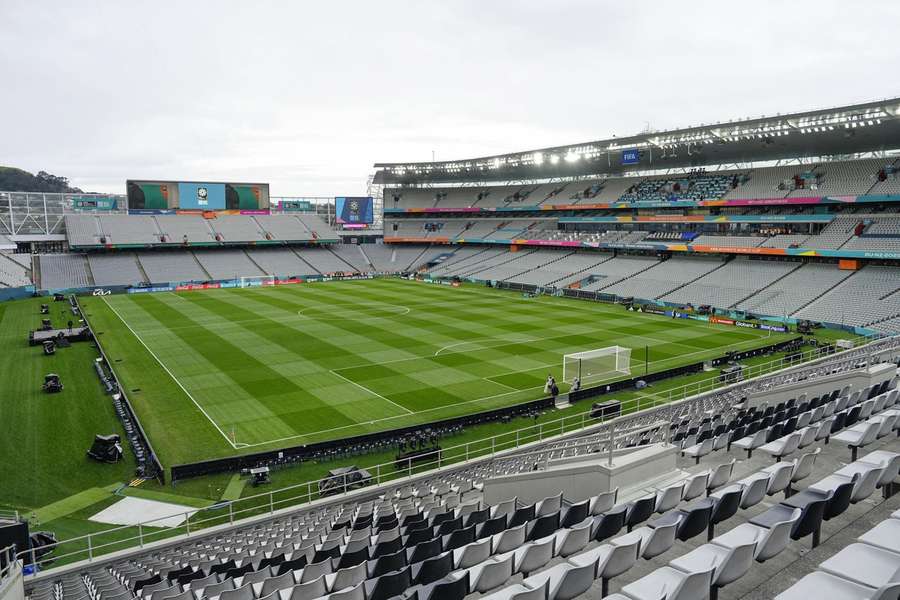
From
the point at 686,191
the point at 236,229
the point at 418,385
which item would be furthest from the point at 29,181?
the point at 418,385

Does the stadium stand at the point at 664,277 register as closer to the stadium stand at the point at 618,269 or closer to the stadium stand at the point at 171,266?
the stadium stand at the point at 618,269

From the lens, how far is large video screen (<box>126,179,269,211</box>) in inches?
2963

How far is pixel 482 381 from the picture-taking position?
2855 cm

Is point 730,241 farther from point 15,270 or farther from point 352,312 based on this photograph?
point 15,270

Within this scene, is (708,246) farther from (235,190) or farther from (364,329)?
(235,190)

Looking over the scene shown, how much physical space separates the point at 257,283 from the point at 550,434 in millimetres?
56521

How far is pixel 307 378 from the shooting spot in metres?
29.0

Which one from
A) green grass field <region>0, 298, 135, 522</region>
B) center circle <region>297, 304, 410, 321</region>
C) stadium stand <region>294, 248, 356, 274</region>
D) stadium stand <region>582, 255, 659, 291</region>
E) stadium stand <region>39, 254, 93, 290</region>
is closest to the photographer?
green grass field <region>0, 298, 135, 522</region>

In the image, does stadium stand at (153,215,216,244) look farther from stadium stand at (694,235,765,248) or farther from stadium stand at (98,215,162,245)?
stadium stand at (694,235,765,248)

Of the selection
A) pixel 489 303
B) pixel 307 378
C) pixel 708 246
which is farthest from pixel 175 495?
pixel 708 246

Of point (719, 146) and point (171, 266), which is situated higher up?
point (719, 146)

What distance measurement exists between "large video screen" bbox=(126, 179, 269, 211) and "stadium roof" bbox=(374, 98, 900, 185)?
19734 mm

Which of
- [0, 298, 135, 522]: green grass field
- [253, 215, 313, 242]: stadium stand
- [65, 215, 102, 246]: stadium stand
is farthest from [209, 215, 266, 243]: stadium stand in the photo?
[0, 298, 135, 522]: green grass field

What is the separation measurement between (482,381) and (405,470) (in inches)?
452
